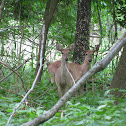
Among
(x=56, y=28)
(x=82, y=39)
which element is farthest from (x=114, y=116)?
(x=56, y=28)

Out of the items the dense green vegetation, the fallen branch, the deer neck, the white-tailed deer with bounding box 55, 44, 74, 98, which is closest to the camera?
the fallen branch

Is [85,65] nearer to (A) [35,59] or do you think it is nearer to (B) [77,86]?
(A) [35,59]

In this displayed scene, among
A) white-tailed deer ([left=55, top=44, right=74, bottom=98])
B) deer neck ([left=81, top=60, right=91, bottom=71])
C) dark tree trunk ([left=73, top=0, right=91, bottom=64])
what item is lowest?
white-tailed deer ([left=55, top=44, right=74, bottom=98])

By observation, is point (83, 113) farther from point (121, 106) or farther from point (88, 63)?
point (88, 63)

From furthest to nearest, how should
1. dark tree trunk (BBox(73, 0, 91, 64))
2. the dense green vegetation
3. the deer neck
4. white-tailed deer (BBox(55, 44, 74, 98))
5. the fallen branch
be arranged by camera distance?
the deer neck, dark tree trunk (BBox(73, 0, 91, 64)), white-tailed deer (BBox(55, 44, 74, 98)), the dense green vegetation, the fallen branch

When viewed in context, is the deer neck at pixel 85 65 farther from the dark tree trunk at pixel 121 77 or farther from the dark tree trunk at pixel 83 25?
the dark tree trunk at pixel 121 77

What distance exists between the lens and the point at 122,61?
16.0ft

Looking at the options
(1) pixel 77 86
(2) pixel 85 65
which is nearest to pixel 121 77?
(1) pixel 77 86

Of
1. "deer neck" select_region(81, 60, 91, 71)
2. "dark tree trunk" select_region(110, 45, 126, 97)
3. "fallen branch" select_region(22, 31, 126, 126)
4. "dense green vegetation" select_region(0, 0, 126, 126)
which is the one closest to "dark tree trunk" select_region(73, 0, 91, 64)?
"dense green vegetation" select_region(0, 0, 126, 126)

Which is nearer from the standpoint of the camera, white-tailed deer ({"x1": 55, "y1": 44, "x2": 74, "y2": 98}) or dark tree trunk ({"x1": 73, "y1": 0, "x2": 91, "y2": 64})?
white-tailed deer ({"x1": 55, "y1": 44, "x2": 74, "y2": 98})

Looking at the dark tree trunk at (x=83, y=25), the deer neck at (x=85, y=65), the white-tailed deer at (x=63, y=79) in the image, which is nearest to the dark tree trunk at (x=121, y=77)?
the white-tailed deer at (x=63, y=79)

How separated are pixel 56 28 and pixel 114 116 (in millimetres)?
7645

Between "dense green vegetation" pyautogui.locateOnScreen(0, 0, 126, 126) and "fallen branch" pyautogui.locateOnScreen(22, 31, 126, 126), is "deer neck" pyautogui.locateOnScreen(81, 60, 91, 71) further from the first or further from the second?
"fallen branch" pyautogui.locateOnScreen(22, 31, 126, 126)

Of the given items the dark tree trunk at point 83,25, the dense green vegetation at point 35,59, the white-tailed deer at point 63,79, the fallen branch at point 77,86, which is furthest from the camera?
the dark tree trunk at point 83,25
